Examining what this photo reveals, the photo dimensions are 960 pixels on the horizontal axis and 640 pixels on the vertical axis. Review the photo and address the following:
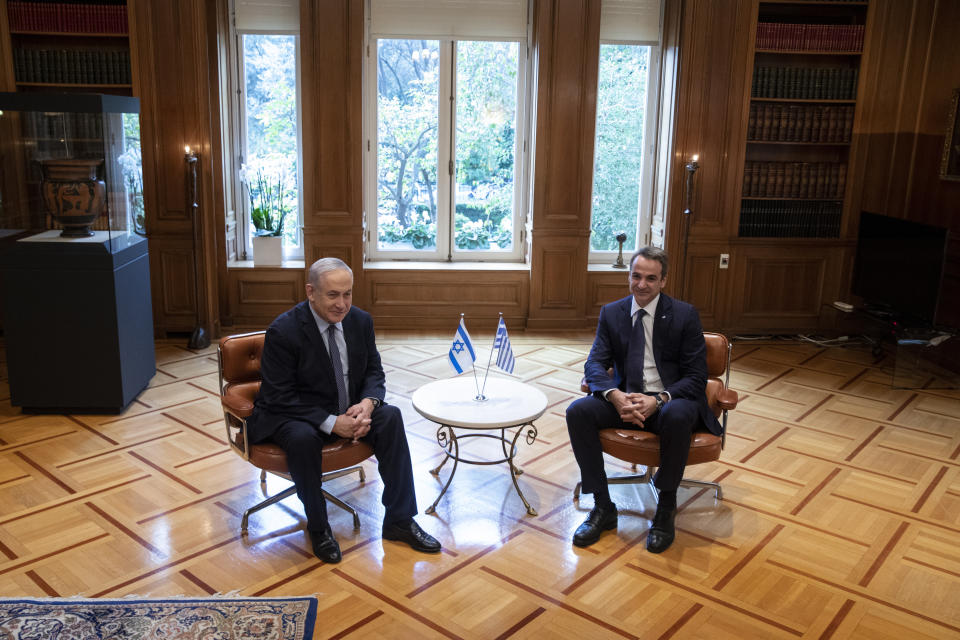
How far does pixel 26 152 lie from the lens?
491cm

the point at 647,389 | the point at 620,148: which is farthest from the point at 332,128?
the point at 647,389

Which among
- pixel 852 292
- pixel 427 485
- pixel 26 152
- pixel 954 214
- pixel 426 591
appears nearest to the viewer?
pixel 426 591

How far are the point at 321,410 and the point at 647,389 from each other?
59.0 inches

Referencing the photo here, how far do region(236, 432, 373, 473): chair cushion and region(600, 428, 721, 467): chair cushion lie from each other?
110 cm

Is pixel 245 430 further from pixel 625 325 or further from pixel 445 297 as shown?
pixel 445 297

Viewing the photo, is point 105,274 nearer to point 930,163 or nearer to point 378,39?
point 378,39

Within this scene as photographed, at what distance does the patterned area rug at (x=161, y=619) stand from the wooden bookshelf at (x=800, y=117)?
542cm

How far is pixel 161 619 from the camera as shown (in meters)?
3.06

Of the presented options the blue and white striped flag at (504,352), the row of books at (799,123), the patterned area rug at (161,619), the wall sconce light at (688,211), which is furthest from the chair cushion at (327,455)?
the row of books at (799,123)

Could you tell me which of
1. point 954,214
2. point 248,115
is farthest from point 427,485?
point 954,214

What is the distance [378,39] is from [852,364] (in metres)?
4.70

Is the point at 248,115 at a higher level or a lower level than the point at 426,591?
higher

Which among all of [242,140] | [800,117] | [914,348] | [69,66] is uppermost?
[69,66]

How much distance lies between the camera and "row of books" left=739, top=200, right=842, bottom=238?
23.6ft
